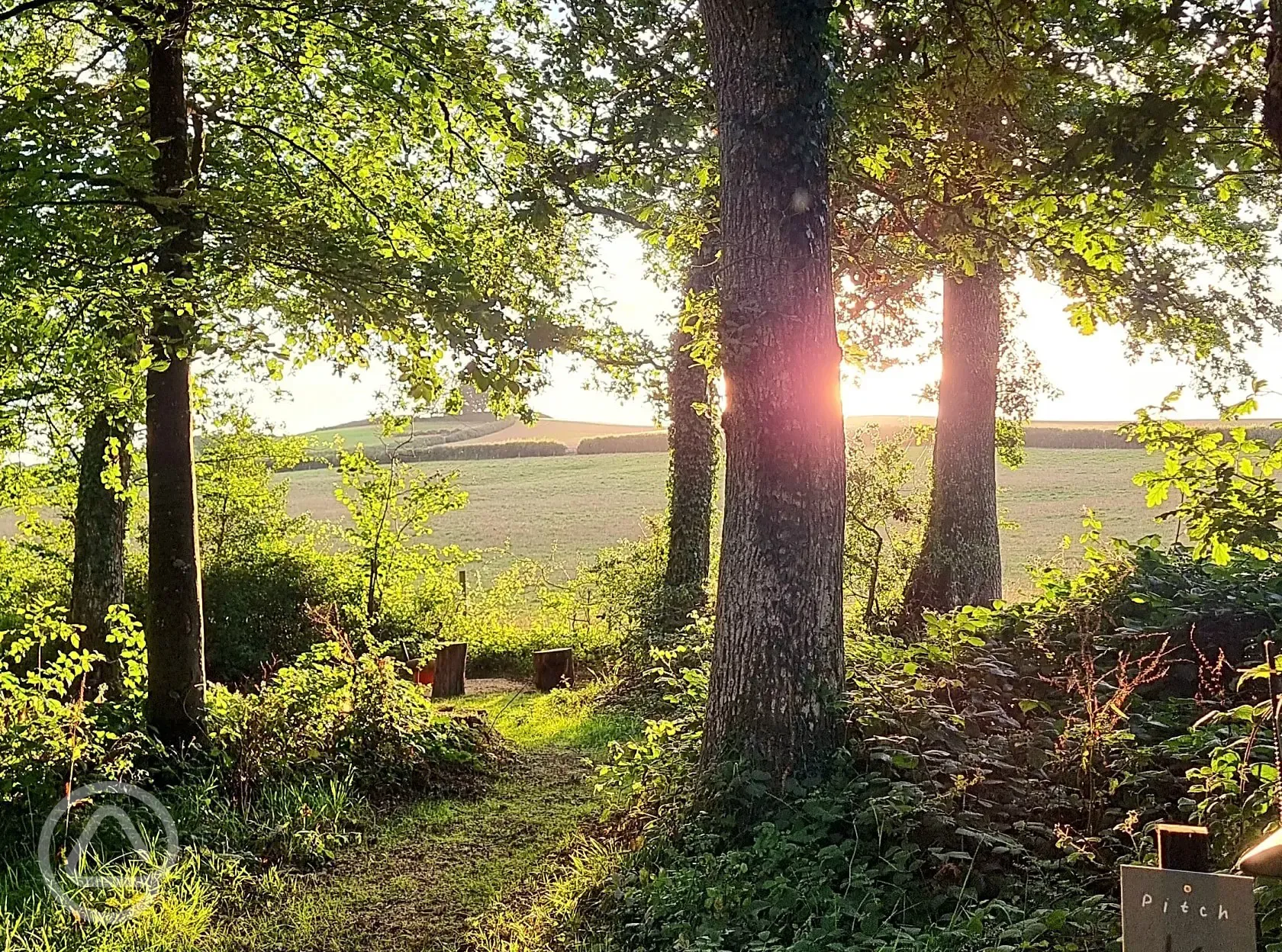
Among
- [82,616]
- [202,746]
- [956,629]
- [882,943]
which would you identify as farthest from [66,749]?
[956,629]

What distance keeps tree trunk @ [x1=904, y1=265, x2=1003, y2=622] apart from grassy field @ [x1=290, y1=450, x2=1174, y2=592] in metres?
8.17

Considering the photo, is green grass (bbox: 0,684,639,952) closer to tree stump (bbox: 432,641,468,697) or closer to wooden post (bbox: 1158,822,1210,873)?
wooden post (bbox: 1158,822,1210,873)

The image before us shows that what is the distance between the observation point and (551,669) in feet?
45.3

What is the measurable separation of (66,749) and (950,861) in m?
5.73

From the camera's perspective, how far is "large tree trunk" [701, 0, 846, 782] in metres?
5.38

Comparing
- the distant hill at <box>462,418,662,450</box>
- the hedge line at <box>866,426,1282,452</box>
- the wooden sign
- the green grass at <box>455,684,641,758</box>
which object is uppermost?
the distant hill at <box>462,418,662,450</box>

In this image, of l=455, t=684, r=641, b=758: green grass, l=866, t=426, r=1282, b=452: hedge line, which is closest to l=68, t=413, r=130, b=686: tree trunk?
l=455, t=684, r=641, b=758: green grass

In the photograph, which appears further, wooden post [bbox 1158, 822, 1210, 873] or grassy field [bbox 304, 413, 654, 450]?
grassy field [bbox 304, 413, 654, 450]

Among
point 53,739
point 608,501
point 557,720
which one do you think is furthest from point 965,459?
point 608,501

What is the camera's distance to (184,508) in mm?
7367

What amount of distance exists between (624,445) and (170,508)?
Answer: 31.8m

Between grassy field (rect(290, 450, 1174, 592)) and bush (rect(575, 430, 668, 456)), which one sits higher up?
bush (rect(575, 430, 668, 456))

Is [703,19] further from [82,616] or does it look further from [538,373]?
[82,616]

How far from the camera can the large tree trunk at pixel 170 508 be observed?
7281 mm
